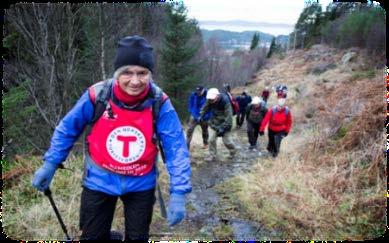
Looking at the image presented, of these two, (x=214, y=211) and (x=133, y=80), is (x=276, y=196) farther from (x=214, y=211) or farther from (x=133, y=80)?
(x=133, y=80)

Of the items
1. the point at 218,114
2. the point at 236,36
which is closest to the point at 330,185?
the point at 218,114

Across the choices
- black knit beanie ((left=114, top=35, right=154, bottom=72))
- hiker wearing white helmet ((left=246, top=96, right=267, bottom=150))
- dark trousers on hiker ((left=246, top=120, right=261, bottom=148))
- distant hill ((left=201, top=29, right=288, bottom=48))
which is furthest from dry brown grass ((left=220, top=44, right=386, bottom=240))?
black knit beanie ((left=114, top=35, right=154, bottom=72))

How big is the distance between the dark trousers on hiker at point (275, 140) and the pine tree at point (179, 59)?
14205mm

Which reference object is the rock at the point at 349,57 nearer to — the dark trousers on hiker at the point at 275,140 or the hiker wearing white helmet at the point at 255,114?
the hiker wearing white helmet at the point at 255,114

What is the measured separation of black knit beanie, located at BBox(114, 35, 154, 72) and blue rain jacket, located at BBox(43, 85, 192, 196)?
1.20ft

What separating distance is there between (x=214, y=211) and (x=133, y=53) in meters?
3.63

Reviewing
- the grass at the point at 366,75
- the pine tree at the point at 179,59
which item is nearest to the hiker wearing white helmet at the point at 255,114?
the grass at the point at 366,75

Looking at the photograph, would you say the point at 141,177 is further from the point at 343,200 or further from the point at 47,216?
the point at 343,200

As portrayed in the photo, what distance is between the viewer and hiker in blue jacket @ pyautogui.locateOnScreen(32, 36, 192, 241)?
111 inches

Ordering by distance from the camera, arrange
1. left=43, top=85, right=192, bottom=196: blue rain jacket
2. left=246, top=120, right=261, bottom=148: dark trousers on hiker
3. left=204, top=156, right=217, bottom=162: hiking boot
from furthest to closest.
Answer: left=246, top=120, right=261, bottom=148: dark trousers on hiker < left=204, top=156, right=217, bottom=162: hiking boot < left=43, top=85, right=192, bottom=196: blue rain jacket

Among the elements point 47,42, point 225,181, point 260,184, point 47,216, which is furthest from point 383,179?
point 47,42

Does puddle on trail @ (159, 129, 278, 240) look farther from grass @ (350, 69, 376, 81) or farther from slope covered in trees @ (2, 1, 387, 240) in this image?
grass @ (350, 69, 376, 81)

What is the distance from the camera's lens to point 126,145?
9.32ft

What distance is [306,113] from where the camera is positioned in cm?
1655
